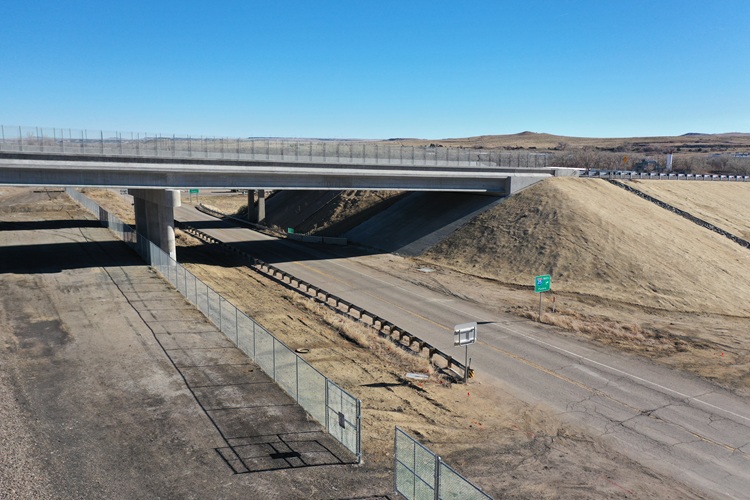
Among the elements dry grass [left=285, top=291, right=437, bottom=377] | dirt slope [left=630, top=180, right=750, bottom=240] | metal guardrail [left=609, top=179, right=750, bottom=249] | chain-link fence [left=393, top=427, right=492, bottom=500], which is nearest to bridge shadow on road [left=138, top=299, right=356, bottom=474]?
chain-link fence [left=393, top=427, right=492, bottom=500]

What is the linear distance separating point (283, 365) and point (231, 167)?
23.9 m

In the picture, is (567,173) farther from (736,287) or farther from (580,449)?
(580,449)

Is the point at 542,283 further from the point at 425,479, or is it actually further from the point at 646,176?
the point at 646,176

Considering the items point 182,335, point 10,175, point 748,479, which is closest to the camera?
point 748,479

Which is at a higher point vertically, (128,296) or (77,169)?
(77,169)

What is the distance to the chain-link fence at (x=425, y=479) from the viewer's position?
12.2 metres

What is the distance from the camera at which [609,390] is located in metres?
21.6

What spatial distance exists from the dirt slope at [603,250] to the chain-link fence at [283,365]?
21.8m

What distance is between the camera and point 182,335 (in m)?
24.0

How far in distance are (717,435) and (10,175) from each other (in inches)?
1524

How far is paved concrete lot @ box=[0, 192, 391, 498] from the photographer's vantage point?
1364 cm

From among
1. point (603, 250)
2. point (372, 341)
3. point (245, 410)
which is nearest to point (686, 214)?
point (603, 250)

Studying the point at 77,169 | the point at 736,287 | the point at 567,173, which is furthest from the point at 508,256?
the point at 77,169

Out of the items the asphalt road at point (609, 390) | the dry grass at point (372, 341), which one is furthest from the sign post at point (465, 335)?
the dry grass at point (372, 341)
